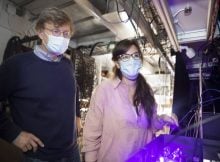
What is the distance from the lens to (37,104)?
122 centimetres

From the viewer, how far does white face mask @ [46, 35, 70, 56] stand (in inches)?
55.5

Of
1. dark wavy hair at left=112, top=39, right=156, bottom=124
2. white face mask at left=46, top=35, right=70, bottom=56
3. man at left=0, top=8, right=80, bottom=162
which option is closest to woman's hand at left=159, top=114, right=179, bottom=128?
dark wavy hair at left=112, top=39, right=156, bottom=124

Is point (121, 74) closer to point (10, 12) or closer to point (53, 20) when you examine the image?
point (53, 20)

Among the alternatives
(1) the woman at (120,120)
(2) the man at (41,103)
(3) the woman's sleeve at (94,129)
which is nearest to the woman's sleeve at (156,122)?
(1) the woman at (120,120)

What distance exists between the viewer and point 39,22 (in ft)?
4.79

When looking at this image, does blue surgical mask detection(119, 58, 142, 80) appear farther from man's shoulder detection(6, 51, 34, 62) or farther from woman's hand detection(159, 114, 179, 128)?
man's shoulder detection(6, 51, 34, 62)

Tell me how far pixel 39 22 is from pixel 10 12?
273 cm

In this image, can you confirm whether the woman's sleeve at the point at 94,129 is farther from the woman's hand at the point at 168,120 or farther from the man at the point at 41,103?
the woman's hand at the point at 168,120

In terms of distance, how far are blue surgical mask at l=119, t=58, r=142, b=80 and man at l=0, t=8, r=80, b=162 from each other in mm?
423

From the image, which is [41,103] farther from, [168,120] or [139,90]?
[168,120]

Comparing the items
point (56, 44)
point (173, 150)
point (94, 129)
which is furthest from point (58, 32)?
point (173, 150)

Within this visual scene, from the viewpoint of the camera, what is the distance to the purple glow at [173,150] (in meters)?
1.16

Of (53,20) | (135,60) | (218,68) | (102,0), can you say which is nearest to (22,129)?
(53,20)

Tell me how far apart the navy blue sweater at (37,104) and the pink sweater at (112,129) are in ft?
0.54
